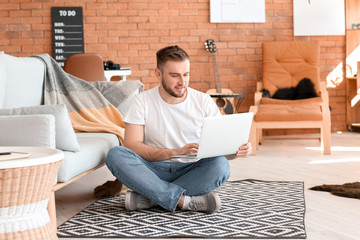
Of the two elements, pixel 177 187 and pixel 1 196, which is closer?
pixel 1 196

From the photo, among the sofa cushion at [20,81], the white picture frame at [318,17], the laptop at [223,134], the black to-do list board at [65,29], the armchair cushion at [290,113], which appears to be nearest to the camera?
the laptop at [223,134]

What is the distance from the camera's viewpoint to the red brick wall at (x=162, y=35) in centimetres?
637

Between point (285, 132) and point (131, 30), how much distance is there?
7.03 feet

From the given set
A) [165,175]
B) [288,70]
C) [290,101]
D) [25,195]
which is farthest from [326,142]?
[25,195]

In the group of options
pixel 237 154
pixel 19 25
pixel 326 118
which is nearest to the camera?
pixel 237 154

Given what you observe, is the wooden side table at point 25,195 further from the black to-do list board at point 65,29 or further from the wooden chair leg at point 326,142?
the black to-do list board at point 65,29

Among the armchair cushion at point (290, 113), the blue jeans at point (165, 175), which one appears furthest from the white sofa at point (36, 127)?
the armchair cushion at point (290, 113)

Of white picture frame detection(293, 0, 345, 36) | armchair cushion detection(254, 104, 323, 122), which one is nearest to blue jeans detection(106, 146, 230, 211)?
armchair cushion detection(254, 104, 323, 122)

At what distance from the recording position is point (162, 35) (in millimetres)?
6445

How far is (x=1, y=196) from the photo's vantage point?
164 cm

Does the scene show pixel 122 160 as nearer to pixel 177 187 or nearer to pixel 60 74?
pixel 177 187

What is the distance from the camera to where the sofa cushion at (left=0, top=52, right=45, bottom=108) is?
10.5 feet

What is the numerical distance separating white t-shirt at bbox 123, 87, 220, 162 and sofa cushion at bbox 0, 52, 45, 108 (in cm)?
75

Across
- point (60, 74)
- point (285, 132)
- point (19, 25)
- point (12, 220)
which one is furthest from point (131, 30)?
point (12, 220)
